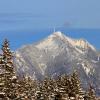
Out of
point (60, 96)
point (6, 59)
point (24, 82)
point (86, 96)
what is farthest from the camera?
point (86, 96)

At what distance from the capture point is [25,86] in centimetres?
3875

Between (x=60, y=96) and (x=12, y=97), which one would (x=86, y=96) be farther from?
(x=12, y=97)

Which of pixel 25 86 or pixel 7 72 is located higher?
pixel 25 86

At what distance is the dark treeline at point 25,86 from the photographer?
2694cm

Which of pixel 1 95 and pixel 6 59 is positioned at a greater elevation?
pixel 6 59

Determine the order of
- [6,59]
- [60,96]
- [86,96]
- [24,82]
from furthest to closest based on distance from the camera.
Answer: [86,96], [24,82], [60,96], [6,59]

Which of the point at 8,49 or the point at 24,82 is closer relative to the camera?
the point at 8,49

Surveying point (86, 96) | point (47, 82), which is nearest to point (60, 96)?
point (47, 82)

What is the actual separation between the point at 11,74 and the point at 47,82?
45.2 ft

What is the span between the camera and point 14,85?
1085 inches

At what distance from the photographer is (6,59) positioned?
88.1 feet

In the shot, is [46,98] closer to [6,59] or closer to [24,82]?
[24,82]

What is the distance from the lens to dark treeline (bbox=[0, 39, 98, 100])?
88.4ft

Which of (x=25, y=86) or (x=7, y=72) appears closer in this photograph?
(x=7, y=72)
